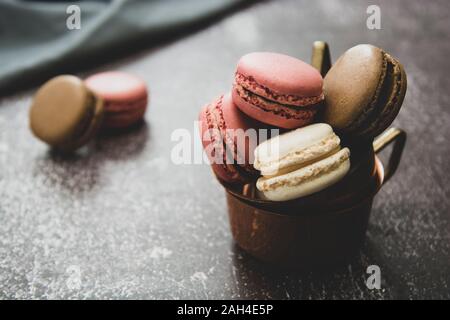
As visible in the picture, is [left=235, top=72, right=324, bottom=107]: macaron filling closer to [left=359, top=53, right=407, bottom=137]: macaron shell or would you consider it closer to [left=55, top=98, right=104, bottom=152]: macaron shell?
[left=359, top=53, right=407, bottom=137]: macaron shell

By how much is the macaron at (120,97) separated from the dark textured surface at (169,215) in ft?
0.10

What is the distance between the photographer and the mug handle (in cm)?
68

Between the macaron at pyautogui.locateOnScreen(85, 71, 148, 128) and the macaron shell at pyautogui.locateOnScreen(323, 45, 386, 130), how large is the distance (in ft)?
1.49

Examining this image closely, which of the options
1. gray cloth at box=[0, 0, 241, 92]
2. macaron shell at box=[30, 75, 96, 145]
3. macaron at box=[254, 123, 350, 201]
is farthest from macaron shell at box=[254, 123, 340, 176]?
gray cloth at box=[0, 0, 241, 92]

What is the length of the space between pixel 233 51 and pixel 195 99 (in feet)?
0.71

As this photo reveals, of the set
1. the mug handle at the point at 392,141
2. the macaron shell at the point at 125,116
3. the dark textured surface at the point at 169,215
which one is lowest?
the dark textured surface at the point at 169,215

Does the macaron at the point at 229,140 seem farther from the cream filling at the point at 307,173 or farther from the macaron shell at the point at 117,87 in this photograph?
the macaron shell at the point at 117,87

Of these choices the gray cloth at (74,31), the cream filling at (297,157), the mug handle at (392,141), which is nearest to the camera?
the cream filling at (297,157)

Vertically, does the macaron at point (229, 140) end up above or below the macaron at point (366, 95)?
below

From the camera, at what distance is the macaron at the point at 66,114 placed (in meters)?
0.90

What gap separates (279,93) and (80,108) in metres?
0.43

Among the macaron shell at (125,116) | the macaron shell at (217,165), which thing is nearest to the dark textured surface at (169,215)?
the macaron shell at (125,116)

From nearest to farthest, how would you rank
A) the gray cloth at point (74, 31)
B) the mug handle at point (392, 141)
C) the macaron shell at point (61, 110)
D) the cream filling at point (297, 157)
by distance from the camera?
the cream filling at point (297, 157), the mug handle at point (392, 141), the macaron shell at point (61, 110), the gray cloth at point (74, 31)

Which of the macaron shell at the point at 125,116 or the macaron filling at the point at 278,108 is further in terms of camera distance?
the macaron shell at the point at 125,116
